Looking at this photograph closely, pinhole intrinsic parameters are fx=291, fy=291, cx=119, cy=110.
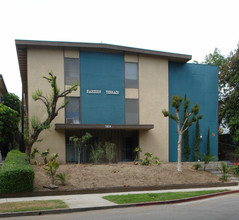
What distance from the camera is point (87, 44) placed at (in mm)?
21891

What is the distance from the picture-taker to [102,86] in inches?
894

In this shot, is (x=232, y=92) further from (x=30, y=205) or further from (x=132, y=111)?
(x=30, y=205)

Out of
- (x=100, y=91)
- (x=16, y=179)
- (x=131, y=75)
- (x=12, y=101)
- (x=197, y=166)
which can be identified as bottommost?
(x=197, y=166)

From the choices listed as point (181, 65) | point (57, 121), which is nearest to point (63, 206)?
point (57, 121)

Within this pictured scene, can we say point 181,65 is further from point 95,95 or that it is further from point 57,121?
point 57,121

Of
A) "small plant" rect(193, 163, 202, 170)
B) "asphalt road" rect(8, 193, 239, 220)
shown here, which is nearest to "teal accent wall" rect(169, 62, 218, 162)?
"small plant" rect(193, 163, 202, 170)

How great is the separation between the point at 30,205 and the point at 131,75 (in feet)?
50.7

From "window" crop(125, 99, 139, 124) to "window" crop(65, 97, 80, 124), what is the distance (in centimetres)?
386

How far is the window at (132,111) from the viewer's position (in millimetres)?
23109

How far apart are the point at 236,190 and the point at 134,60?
41.9 ft

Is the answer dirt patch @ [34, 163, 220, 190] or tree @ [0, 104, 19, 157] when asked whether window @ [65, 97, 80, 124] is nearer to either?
tree @ [0, 104, 19, 157]

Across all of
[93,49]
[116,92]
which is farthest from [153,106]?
[93,49]

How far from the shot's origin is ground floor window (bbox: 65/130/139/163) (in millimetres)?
22156

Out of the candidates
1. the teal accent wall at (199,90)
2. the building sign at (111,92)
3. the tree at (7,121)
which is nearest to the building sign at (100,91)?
the building sign at (111,92)
